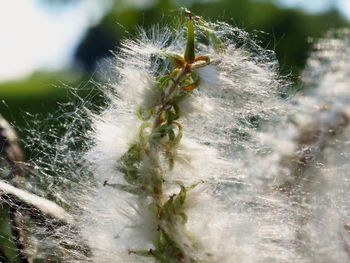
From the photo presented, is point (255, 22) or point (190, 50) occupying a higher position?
point (190, 50)

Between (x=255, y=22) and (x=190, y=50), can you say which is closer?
(x=190, y=50)

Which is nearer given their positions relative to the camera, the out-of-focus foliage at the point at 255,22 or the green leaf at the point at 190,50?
the green leaf at the point at 190,50

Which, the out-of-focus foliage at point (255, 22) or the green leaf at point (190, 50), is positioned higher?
the green leaf at point (190, 50)

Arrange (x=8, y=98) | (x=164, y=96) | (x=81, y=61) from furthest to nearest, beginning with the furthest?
(x=81, y=61) → (x=8, y=98) → (x=164, y=96)

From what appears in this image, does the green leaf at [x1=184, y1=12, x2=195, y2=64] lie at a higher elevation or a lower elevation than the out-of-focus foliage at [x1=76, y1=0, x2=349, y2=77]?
higher

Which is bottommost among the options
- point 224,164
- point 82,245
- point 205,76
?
point 82,245

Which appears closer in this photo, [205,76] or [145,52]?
[205,76]

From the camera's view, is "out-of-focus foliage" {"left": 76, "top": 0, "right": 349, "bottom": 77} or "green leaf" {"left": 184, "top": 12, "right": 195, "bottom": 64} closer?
"green leaf" {"left": 184, "top": 12, "right": 195, "bottom": 64}

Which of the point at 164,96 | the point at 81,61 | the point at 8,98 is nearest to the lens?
the point at 164,96

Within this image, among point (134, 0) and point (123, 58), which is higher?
point (123, 58)

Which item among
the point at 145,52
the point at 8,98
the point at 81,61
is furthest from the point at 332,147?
the point at 81,61

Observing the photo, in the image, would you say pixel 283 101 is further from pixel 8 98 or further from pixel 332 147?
pixel 8 98
